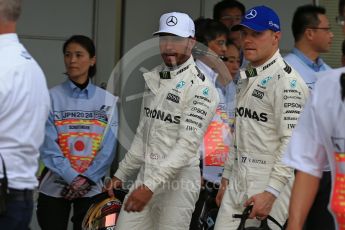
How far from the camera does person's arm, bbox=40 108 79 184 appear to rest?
6.30 meters

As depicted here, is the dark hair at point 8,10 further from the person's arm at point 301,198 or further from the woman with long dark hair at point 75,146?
the woman with long dark hair at point 75,146

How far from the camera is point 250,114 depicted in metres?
5.38

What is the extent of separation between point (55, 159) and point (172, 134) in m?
1.14

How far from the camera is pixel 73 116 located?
6.51m

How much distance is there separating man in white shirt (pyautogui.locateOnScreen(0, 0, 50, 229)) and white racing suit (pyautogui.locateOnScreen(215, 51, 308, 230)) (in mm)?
1604

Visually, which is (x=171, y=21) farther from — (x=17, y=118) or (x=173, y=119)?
(x=17, y=118)

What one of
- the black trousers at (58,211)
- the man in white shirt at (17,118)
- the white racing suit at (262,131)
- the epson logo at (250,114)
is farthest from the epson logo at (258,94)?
the black trousers at (58,211)


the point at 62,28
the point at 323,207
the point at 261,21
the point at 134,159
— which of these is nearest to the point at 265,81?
the point at 261,21

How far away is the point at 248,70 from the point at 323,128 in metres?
2.11

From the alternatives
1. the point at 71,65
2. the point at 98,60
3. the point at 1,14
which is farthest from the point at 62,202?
the point at 1,14

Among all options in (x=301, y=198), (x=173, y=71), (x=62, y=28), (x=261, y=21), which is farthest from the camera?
(x=62, y=28)

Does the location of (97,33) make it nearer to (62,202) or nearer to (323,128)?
(62,202)

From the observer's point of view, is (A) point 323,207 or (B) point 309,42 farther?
(B) point 309,42

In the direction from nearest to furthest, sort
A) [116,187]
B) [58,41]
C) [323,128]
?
[323,128], [116,187], [58,41]
